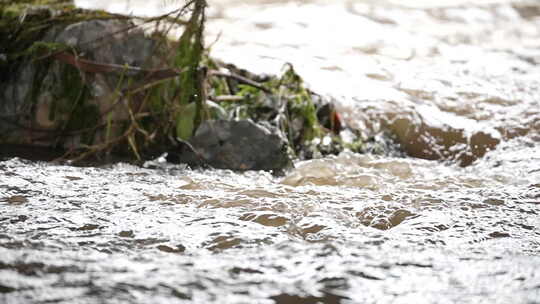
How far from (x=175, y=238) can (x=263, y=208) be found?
435mm

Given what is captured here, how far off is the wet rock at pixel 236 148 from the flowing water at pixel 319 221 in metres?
0.12

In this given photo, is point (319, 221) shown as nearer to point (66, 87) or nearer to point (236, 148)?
point (236, 148)

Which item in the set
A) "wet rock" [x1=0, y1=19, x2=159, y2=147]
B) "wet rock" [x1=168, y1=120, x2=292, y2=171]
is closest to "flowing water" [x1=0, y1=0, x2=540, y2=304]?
"wet rock" [x1=168, y1=120, x2=292, y2=171]

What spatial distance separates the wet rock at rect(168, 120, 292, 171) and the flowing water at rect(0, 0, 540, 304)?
12cm

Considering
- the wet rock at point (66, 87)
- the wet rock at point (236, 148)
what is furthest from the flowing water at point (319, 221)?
the wet rock at point (66, 87)

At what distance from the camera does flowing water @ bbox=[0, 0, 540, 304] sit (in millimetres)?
1466

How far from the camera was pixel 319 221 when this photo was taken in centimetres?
199

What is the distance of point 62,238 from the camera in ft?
5.64

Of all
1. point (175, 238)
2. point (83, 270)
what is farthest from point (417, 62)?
point (83, 270)

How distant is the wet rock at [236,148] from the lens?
3.00 metres

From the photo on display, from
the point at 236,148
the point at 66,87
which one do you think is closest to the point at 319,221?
the point at 236,148

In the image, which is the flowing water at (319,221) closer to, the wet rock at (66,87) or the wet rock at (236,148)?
the wet rock at (236,148)

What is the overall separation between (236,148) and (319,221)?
1127 mm

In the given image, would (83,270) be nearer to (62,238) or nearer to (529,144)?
(62,238)
